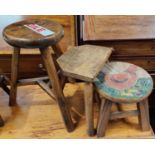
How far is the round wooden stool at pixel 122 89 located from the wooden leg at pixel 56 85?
0.16 metres

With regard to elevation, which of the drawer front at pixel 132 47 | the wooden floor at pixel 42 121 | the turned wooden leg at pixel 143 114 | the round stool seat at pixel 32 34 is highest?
the round stool seat at pixel 32 34

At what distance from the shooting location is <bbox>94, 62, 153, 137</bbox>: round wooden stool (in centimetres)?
96

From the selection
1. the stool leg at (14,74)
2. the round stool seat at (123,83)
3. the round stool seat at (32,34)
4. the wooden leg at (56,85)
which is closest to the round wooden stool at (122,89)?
the round stool seat at (123,83)

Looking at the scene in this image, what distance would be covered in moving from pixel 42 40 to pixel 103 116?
433mm

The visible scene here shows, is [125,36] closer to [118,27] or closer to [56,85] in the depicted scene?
[118,27]

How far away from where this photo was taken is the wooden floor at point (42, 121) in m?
1.14

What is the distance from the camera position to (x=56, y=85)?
3.40 ft

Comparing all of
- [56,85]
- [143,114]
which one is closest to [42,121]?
[56,85]

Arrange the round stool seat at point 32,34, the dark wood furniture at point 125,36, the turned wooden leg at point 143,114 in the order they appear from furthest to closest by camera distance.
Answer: the dark wood furniture at point 125,36 < the turned wooden leg at point 143,114 < the round stool seat at point 32,34

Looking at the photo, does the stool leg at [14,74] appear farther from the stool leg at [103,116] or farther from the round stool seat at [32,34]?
the stool leg at [103,116]

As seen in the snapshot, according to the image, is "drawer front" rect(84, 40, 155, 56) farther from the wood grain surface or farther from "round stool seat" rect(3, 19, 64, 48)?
"round stool seat" rect(3, 19, 64, 48)

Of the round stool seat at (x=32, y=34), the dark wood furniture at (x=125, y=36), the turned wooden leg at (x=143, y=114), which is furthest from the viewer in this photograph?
the dark wood furniture at (x=125, y=36)
